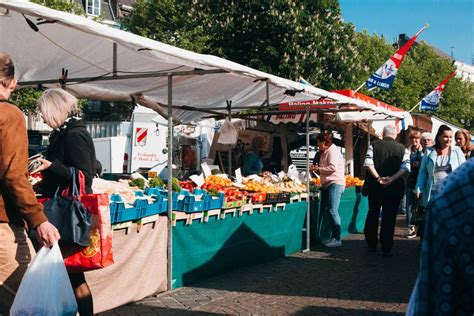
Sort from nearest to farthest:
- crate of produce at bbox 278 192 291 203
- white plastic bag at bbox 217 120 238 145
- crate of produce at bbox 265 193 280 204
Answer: crate of produce at bbox 265 193 280 204 → crate of produce at bbox 278 192 291 203 → white plastic bag at bbox 217 120 238 145

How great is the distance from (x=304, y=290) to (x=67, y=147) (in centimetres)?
340

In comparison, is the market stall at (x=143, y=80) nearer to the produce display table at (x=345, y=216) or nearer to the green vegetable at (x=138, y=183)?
the produce display table at (x=345, y=216)

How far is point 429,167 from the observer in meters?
7.64

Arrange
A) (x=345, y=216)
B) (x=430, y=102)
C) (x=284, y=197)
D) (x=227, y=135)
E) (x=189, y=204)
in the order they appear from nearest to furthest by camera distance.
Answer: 1. (x=189, y=204)
2. (x=284, y=197)
3. (x=227, y=135)
4. (x=345, y=216)
5. (x=430, y=102)

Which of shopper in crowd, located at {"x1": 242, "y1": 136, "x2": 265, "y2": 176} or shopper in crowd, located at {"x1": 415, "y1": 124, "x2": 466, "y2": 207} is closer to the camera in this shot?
shopper in crowd, located at {"x1": 415, "y1": 124, "x2": 466, "y2": 207}

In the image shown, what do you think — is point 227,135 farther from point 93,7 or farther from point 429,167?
point 93,7

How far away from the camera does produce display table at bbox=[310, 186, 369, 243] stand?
9.58 metres

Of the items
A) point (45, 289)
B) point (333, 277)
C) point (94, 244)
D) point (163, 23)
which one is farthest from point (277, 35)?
point (45, 289)

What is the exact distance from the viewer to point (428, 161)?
766 centimetres

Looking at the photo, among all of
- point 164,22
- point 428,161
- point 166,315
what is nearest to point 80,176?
point 166,315

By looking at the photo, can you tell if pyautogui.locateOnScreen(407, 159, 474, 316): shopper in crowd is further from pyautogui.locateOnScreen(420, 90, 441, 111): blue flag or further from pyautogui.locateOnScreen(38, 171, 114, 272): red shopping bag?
pyautogui.locateOnScreen(420, 90, 441, 111): blue flag

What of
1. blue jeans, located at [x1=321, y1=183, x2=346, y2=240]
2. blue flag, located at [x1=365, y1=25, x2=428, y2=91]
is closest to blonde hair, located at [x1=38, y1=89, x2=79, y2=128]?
blue jeans, located at [x1=321, y1=183, x2=346, y2=240]

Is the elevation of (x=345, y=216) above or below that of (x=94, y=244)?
below

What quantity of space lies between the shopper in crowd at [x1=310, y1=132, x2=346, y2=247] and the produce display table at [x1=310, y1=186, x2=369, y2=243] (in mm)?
199
